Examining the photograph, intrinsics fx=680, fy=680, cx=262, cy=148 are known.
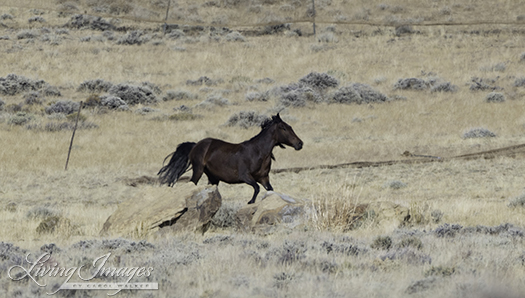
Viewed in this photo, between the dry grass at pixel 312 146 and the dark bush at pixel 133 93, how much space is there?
91 cm

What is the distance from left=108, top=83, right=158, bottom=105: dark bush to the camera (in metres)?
30.8

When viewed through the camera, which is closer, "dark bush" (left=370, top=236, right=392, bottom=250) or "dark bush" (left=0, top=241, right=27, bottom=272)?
"dark bush" (left=0, top=241, right=27, bottom=272)

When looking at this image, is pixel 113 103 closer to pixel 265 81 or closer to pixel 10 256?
pixel 265 81

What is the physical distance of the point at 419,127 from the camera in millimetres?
24766

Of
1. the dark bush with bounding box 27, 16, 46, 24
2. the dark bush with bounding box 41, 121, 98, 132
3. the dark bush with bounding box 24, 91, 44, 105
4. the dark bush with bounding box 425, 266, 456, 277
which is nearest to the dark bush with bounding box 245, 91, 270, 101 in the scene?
the dark bush with bounding box 41, 121, 98, 132

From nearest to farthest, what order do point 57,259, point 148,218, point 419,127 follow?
1. point 57,259
2. point 148,218
3. point 419,127

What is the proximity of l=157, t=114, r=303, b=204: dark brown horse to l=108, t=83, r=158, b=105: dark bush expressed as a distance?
19.1 m

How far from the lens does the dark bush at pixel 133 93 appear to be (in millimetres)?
30828

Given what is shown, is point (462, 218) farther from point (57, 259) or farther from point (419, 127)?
point (419, 127)

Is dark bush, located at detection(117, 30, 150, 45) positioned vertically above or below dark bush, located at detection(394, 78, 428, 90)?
below

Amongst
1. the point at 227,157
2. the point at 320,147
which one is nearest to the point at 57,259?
the point at 227,157

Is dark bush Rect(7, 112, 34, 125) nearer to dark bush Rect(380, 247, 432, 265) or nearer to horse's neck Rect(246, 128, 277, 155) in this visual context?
horse's neck Rect(246, 128, 277, 155)

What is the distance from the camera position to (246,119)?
26.6 m

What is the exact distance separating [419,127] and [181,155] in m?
14.3
